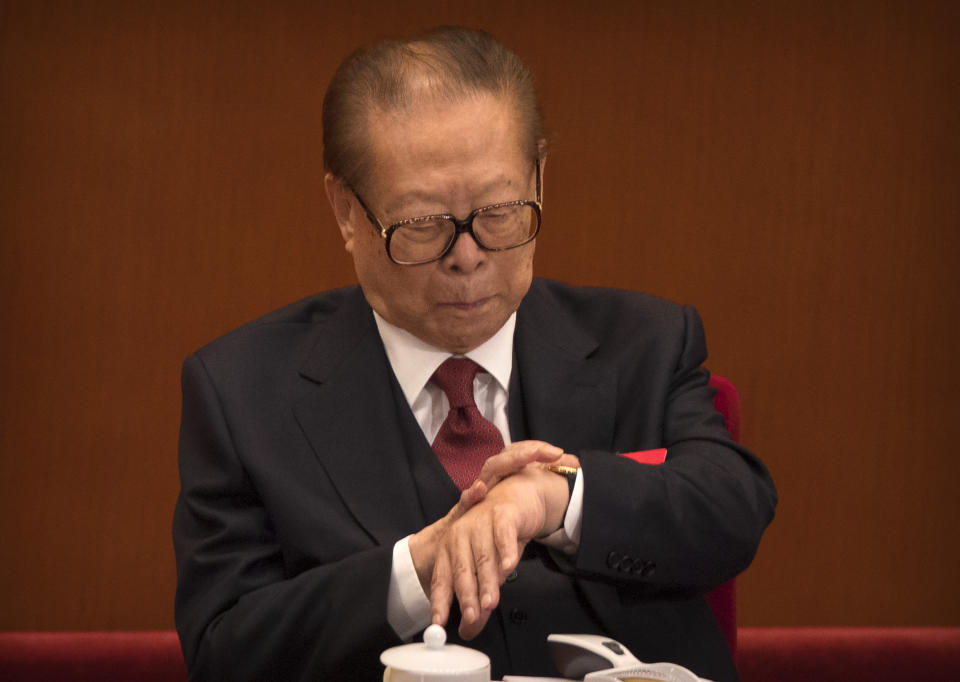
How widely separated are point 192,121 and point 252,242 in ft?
1.06

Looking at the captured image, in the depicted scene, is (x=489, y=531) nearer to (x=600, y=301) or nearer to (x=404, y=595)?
(x=404, y=595)

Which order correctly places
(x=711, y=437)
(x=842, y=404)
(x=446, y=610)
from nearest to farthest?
(x=446, y=610) → (x=711, y=437) → (x=842, y=404)

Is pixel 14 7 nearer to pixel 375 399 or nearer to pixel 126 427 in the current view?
pixel 126 427

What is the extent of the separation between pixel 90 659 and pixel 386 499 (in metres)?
1.28

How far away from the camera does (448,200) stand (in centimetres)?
151

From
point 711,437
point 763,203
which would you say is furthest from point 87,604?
point 763,203

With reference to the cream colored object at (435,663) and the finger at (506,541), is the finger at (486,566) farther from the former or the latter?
the cream colored object at (435,663)

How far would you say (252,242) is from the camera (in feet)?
8.95

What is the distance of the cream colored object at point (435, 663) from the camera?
38.1 inches

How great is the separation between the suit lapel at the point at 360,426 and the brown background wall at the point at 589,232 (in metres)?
1.09

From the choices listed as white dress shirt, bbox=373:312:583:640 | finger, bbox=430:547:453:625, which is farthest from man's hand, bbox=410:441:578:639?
white dress shirt, bbox=373:312:583:640

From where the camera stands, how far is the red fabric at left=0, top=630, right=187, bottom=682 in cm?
248

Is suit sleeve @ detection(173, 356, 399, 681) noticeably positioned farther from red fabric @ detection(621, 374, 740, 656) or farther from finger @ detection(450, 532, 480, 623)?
red fabric @ detection(621, 374, 740, 656)

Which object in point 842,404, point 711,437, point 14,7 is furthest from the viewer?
point 842,404
